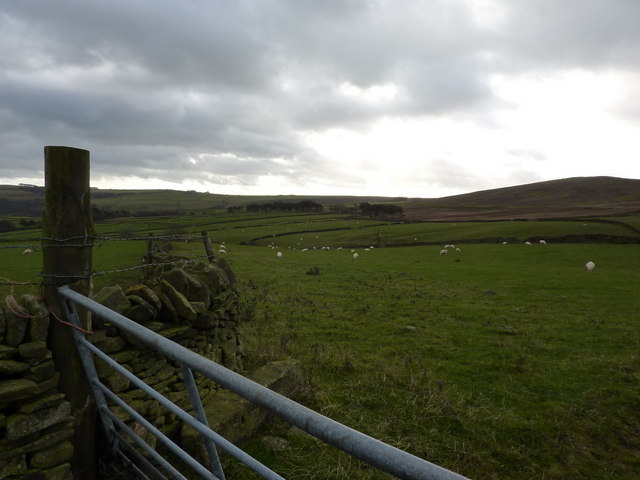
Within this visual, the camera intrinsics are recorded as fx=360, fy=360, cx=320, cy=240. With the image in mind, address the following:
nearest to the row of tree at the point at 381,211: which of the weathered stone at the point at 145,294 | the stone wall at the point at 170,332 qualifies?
the stone wall at the point at 170,332

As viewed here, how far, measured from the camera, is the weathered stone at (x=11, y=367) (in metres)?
3.02

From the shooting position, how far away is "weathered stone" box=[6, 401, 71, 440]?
2989 mm

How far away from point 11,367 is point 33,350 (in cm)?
20

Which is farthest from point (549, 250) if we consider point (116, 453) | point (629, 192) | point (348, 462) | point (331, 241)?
point (629, 192)

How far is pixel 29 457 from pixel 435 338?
9.74 m

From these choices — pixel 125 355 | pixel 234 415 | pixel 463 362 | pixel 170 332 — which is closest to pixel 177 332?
pixel 170 332

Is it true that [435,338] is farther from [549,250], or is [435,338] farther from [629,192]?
[629,192]

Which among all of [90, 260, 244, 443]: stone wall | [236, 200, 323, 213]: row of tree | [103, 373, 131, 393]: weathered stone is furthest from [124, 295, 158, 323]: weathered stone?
[236, 200, 323, 213]: row of tree

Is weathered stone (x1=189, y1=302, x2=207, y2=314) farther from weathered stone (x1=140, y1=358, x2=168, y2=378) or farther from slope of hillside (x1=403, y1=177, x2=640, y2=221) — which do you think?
slope of hillside (x1=403, y1=177, x2=640, y2=221)

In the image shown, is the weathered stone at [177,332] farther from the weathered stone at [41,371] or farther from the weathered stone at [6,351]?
the weathered stone at [6,351]

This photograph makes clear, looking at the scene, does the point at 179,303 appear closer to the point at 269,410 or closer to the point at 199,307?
the point at 199,307

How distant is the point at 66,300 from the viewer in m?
3.46

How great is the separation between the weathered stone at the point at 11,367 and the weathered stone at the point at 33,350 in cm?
8

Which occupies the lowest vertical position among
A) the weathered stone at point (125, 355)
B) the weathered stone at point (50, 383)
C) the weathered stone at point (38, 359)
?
the weathered stone at point (125, 355)
